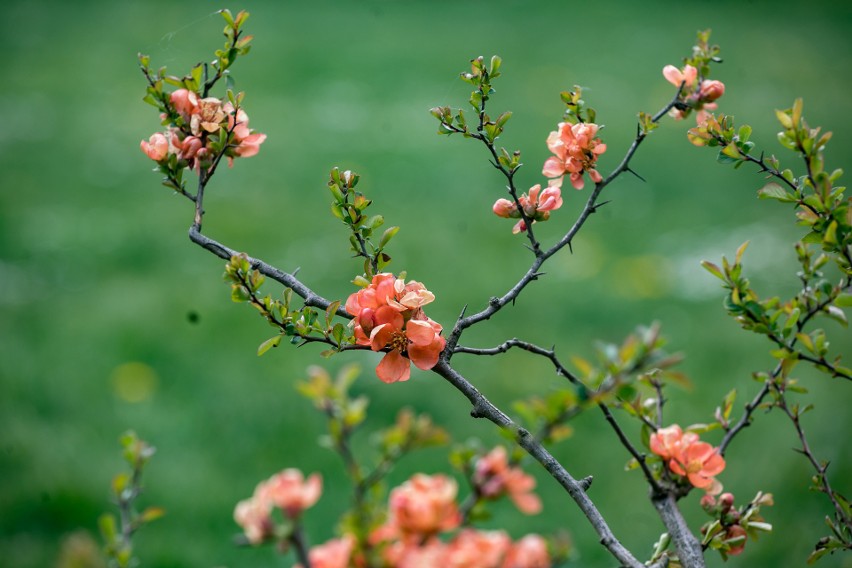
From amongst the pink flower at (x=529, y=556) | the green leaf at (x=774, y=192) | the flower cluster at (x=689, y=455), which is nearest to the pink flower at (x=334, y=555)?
the pink flower at (x=529, y=556)

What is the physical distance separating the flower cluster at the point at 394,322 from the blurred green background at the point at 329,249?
146cm

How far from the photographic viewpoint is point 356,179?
108cm

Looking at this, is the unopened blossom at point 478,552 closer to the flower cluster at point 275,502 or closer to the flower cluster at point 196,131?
the flower cluster at point 275,502

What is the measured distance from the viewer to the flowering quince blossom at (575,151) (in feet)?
3.57

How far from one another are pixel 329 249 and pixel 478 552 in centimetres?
311

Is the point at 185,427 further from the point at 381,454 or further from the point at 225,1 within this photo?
the point at 225,1

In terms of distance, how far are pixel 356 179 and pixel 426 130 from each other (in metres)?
4.26

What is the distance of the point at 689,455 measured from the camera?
104cm

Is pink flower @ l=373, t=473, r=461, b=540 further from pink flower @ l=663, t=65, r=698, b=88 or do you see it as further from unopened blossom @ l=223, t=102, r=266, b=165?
pink flower @ l=663, t=65, r=698, b=88

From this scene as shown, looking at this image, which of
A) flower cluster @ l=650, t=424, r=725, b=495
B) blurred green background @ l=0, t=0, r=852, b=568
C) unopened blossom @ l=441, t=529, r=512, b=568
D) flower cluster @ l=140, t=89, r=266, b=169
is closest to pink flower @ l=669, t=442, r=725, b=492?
flower cluster @ l=650, t=424, r=725, b=495

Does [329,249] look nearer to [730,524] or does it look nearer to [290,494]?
[730,524]

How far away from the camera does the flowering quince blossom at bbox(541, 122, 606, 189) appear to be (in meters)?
1.09

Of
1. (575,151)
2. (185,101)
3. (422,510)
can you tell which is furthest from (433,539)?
(185,101)

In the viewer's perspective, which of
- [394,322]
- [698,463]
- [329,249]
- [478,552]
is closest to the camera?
[478,552]
